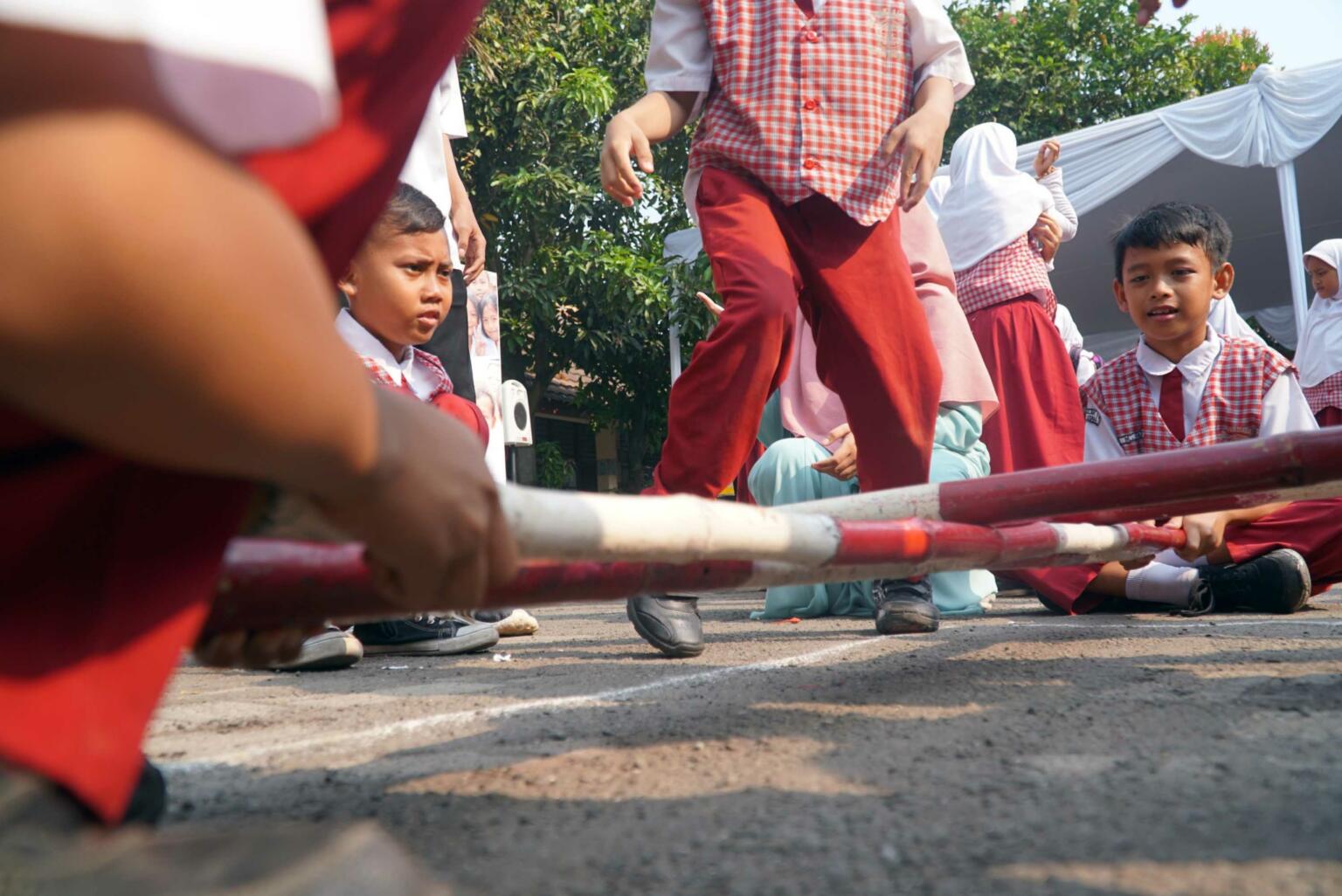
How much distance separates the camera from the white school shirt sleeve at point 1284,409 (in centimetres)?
343

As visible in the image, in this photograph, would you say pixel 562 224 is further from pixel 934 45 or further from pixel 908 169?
pixel 908 169

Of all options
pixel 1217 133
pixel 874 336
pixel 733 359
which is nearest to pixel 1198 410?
pixel 874 336

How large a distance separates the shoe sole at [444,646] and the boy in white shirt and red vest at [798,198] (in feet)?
1.63

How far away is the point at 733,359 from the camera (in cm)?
259

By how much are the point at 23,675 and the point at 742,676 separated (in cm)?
154

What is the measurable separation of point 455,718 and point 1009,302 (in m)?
3.89

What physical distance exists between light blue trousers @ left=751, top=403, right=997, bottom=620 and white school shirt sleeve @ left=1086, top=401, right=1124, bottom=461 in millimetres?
356

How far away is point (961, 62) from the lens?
2.92m

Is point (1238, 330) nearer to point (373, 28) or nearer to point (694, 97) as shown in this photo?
point (694, 97)

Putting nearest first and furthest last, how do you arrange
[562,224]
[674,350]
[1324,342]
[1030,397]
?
[1030,397], [1324,342], [674,350], [562,224]

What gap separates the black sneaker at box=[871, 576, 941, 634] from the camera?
288 centimetres

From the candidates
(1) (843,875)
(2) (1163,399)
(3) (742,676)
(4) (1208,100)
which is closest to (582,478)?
(4) (1208,100)

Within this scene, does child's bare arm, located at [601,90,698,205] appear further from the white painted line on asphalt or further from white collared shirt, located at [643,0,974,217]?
the white painted line on asphalt

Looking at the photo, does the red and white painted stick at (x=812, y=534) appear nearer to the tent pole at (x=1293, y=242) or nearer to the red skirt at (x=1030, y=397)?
the red skirt at (x=1030, y=397)
